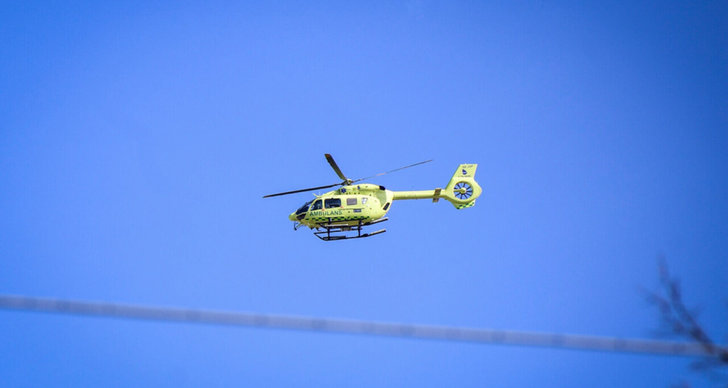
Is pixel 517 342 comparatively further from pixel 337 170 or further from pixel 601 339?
pixel 337 170

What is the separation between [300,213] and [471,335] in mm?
27112

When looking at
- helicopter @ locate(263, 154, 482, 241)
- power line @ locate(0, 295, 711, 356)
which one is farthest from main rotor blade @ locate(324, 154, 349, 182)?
power line @ locate(0, 295, 711, 356)

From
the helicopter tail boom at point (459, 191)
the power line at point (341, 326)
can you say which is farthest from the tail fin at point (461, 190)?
the power line at point (341, 326)

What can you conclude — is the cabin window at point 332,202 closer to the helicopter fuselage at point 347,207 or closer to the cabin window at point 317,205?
the helicopter fuselage at point 347,207

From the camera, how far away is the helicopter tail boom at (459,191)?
3397 cm

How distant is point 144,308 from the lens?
5.56m

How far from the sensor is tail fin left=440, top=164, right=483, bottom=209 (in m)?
34.3

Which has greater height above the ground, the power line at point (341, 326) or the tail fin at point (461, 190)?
the tail fin at point (461, 190)

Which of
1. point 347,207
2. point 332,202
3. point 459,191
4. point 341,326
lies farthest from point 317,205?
point 341,326

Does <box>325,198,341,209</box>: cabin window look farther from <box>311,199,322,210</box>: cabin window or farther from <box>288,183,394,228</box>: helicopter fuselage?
<box>311,199,322,210</box>: cabin window

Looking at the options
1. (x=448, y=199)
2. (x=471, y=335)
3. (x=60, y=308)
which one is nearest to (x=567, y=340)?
(x=471, y=335)

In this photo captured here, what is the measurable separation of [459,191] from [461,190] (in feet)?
0.37

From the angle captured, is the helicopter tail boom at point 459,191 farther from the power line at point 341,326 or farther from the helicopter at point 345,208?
the power line at point 341,326

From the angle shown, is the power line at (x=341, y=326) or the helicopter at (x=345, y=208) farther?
the helicopter at (x=345, y=208)
